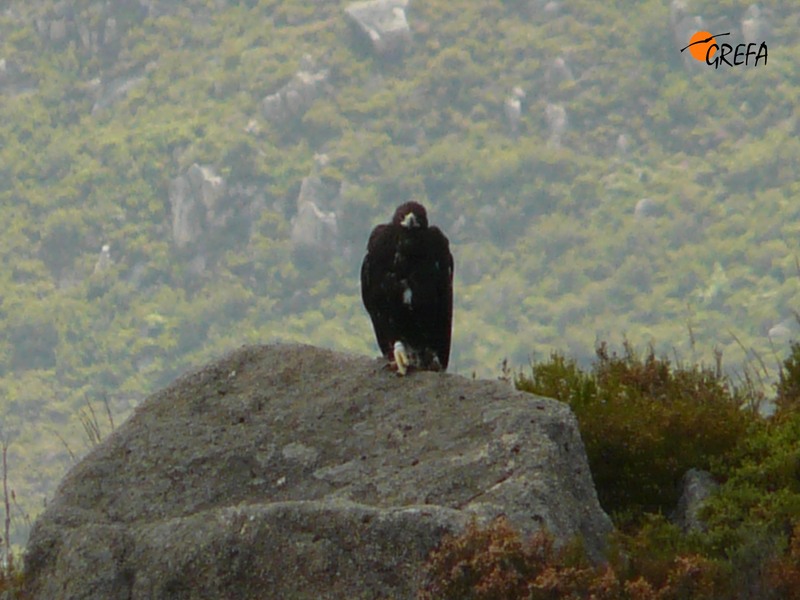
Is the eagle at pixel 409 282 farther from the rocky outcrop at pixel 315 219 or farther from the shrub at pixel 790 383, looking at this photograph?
the rocky outcrop at pixel 315 219

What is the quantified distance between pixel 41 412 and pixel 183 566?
8388 centimetres

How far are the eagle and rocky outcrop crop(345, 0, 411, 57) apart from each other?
120255 millimetres

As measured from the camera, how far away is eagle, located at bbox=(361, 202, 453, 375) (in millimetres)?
9039

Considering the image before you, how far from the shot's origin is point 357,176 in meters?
113

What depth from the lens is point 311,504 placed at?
7078 millimetres

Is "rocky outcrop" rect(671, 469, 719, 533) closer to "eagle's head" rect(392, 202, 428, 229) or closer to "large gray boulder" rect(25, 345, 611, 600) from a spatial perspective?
"large gray boulder" rect(25, 345, 611, 600)

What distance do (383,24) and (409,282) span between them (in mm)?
127510

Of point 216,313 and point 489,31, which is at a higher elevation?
point 489,31

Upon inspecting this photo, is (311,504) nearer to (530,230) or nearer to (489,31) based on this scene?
(530,230)

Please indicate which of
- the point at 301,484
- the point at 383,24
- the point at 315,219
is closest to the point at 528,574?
the point at 301,484

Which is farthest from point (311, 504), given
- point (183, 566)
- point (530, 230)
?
point (530, 230)

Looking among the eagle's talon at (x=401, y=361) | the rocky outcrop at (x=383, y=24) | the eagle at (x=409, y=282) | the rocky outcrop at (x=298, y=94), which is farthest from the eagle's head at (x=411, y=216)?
the rocky outcrop at (x=383, y=24)

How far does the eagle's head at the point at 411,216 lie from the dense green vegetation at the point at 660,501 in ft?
4.29

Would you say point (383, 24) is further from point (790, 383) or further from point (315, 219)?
point (790, 383)
